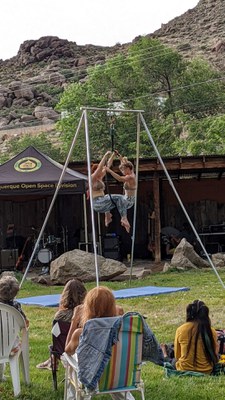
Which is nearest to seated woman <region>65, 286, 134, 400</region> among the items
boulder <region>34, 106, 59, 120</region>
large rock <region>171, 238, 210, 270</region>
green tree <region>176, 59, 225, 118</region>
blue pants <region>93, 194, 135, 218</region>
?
blue pants <region>93, 194, 135, 218</region>

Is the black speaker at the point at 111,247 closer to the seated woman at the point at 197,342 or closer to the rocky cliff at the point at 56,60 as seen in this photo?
the seated woman at the point at 197,342

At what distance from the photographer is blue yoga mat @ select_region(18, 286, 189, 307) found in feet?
35.5

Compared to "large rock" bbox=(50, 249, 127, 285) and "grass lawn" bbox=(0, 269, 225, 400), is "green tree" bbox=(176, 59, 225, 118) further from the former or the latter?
"grass lawn" bbox=(0, 269, 225, 400)

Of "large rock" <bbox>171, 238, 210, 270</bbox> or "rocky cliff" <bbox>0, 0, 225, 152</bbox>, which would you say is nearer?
"large rock" <bbox>171, 238, 210, 270</bbox>

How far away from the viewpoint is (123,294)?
1149 cm

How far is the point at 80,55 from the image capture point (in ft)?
364

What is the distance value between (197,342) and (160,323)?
3.17 meters

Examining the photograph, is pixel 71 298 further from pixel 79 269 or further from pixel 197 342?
pixel 79 269

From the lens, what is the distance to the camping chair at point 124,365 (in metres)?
4.54

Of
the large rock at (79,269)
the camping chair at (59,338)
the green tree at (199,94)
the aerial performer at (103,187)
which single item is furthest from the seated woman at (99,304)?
the green tree at (199,94)

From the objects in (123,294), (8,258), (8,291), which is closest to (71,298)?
(8,291)

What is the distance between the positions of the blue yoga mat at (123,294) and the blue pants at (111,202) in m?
1.38

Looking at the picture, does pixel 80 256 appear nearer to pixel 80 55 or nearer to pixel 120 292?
Result: pixel 120 292

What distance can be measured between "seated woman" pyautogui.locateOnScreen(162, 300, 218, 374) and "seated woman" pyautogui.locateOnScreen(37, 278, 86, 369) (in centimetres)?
95
